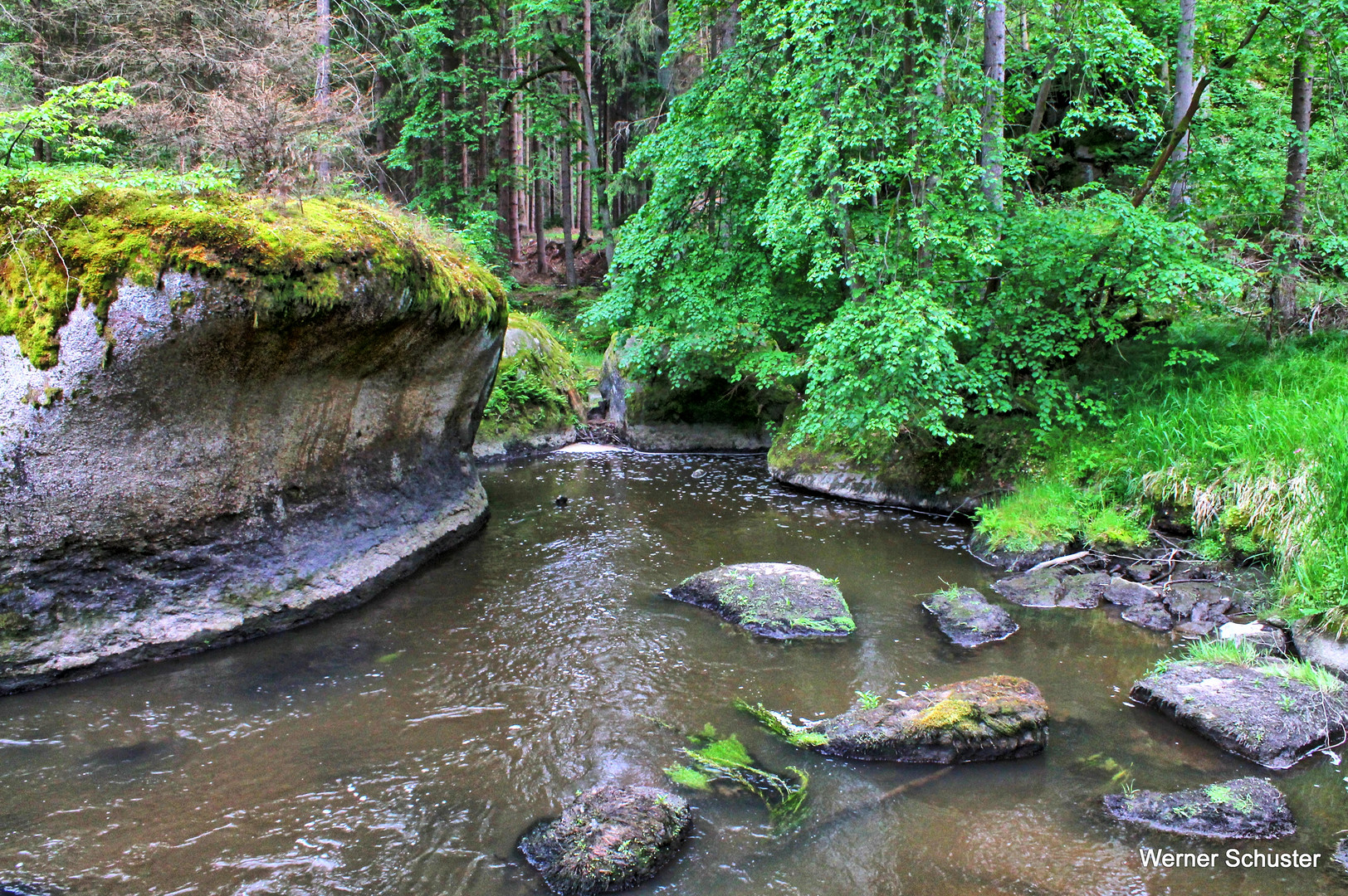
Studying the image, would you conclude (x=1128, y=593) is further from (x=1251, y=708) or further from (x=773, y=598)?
Answer: (x=773, y=598)

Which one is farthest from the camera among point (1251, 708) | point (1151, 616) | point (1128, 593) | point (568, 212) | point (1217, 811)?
point (568, 212)

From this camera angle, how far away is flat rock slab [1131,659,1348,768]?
501cm

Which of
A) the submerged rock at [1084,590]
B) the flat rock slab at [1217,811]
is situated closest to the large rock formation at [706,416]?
the submerged rock at [1084,590]

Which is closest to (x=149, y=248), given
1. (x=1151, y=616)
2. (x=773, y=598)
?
(x=773, y=598)

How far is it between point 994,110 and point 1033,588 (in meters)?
6.11

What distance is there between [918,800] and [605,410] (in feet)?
43.1

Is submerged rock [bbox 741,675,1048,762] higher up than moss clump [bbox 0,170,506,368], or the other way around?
moss clump [bbox 0,170,506,368]

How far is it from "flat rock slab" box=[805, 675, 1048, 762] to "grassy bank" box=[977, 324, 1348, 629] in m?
2.85

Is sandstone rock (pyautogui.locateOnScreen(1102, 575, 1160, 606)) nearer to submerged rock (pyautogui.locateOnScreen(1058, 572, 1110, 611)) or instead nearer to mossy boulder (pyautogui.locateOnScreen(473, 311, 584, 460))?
submerged rock (pyautogui.locateOnScreen(1058, 572, 1110, 611))

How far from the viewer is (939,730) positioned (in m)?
5.02

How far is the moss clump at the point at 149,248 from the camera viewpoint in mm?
5680

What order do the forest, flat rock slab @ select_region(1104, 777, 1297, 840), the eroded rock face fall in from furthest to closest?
the forest
the eroded rock face
flat rock slab @ select_region(1104, 777, 1297, 840)

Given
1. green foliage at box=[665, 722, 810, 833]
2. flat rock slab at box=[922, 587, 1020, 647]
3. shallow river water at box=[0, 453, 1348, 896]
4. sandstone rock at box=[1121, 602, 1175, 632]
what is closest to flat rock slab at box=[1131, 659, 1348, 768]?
shallow river water at box=[0, 453, 1348, 896]

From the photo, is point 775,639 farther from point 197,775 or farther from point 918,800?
point 197,775
